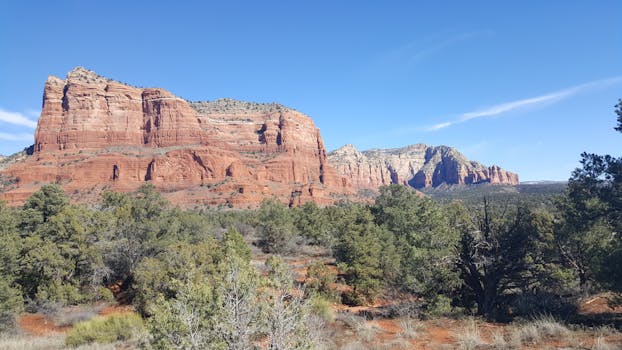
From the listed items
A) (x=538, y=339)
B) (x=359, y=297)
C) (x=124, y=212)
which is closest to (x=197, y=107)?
(x=124, y=212)

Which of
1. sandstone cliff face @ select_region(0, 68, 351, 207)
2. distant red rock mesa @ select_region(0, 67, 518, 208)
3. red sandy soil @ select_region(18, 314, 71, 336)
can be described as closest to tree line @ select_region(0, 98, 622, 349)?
red sandy soil @ select_region(18, 314, 71, 336)

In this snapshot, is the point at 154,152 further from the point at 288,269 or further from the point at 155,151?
the point at 288,269

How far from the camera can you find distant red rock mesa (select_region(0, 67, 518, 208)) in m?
104

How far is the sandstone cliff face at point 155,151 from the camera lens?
10381 centimetres

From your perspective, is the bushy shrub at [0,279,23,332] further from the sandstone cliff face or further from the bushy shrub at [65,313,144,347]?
the sandstone cliff face

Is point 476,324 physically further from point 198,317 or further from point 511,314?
point 198,317

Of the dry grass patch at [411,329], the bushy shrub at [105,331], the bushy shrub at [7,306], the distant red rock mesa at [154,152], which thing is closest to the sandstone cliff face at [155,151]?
the distant red rock mesa at [154,152]

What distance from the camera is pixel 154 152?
385 feet

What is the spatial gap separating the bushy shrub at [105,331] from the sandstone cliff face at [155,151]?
83889 millimetres

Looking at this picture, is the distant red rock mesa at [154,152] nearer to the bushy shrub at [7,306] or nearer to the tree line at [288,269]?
the tree line at [288,269]

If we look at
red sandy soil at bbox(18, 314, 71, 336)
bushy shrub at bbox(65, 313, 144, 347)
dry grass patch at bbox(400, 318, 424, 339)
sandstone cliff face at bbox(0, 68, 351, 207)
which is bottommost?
red sandy soil at bbox(18, 314, 71, 336)

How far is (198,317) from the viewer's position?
5.62 m

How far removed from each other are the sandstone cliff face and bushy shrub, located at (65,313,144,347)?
83889mm

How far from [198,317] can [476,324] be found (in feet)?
31.0
